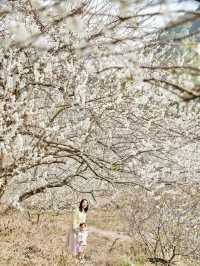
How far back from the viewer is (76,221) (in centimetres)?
1327

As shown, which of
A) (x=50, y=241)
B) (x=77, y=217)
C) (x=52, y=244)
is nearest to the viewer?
(x=77, y=217)

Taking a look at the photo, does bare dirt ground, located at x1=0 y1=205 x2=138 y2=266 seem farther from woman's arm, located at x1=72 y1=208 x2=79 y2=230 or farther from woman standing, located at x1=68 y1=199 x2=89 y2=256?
woman's arm, located at x1=72 y1=208 x2=79 y2=230

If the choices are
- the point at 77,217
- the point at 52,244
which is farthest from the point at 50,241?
the point at 77,217

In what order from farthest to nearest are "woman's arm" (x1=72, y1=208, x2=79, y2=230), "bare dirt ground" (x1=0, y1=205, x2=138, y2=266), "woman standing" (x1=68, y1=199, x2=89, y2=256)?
"woman's arm" (x1=72, y1=208, x2=79, y2=230)
"woman standing" (x1=68, y1=199, x2=89, y2=256)
"bare dirt ground" (x1=0, y1=205, x2=138, y2=266)

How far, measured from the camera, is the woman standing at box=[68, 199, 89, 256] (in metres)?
13.0

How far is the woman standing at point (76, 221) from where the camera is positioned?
1297 cm

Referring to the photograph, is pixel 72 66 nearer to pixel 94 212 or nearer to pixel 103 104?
pixel 103 104

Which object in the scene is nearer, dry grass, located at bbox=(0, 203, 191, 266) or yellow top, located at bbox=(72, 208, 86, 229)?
dry grass, located at bbox=(0, 203, 191, 266)

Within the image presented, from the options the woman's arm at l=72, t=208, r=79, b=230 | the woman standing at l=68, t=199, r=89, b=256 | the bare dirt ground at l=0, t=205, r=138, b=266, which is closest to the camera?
the bare dirt ground at l=0, t=205, r=138, b=266

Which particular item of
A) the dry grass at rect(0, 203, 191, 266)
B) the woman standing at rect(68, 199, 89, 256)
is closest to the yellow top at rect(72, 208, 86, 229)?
the woman standing at rect(68, 199, 89, 256)

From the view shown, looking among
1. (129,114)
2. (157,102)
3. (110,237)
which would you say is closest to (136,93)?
(129,114)

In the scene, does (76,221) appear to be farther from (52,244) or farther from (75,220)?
(52,244)

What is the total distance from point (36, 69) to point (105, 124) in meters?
2.08

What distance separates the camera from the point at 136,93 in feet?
24.8
